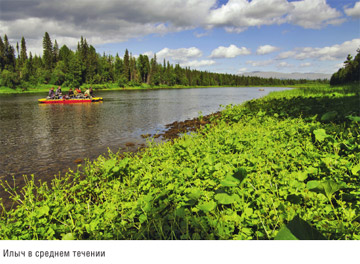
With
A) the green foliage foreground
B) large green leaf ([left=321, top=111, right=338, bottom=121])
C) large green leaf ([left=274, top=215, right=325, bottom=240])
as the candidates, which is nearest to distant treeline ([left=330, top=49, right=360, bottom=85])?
large green leaf ([left=321, top=111, right=338, bottom=121])

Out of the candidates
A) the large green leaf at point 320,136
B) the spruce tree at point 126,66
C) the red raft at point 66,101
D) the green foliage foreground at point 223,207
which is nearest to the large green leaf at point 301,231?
the green foliage foreground at point 223,207

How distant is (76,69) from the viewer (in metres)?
84.1

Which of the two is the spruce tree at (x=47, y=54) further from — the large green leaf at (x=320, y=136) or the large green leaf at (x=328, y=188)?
the large green leaf at (x=328, y=188)

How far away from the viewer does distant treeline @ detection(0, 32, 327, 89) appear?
72019 mm

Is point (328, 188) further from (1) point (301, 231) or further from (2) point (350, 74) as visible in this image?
(2) point (350, 74)

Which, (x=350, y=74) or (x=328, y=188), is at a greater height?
(x=350, y=74)

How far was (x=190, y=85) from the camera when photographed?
147875 millimetres

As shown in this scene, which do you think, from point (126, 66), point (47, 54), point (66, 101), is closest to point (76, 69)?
point (47, 54)

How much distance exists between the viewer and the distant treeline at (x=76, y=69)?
7202 cm

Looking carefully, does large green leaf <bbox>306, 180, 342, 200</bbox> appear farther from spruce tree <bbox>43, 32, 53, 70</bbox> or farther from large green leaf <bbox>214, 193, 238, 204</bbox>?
spruce tree <bbox>43, 32, 53, 70</bbox>

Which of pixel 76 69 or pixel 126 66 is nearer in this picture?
pixel 76 69
